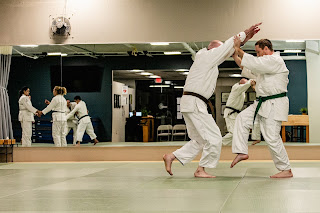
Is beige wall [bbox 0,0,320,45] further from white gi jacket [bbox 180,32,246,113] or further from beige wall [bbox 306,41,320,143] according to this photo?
white gi jacket [bbox 180,32,246,113]

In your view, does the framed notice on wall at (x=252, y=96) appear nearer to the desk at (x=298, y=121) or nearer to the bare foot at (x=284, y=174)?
the desk at (x=298, y=121)

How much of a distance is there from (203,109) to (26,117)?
13.5 ft

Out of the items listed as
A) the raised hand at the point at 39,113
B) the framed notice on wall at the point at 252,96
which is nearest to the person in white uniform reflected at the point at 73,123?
the raised hand at the point at 39,113

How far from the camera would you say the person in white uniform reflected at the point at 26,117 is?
27.6 feet

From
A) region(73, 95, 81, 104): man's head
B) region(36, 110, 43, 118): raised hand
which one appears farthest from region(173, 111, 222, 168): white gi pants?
region(36, 110, 43, 118): raised hand

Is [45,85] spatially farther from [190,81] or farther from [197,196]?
[197,196]

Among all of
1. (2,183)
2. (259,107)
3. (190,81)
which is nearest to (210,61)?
(190,81)

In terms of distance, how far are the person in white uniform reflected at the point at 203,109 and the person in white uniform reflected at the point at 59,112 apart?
3.38 metres

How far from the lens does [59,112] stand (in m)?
8.46

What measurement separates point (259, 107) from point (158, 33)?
3.30 meters

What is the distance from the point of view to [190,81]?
5418 mm

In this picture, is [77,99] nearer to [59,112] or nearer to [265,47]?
[59,112]

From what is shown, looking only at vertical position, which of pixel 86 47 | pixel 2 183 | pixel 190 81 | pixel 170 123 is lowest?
pixel 2 183

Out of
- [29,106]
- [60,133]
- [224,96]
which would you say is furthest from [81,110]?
[224,96]
